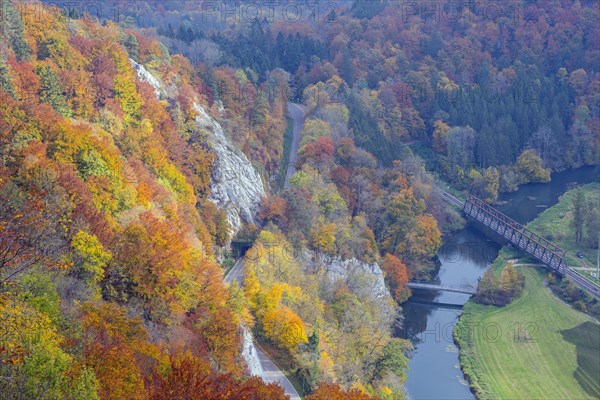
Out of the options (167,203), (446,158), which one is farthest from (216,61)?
(167,203)

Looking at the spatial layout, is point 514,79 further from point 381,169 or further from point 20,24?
point 20,24

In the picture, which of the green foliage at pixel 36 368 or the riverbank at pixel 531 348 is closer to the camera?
the green foliage at pixel 36 368

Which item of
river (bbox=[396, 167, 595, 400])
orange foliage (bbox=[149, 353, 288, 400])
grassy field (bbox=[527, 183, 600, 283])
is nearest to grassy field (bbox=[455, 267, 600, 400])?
river (bbox=[396, 167, 595, 400])

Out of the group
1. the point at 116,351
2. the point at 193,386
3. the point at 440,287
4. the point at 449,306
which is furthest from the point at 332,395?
the point at 440,287

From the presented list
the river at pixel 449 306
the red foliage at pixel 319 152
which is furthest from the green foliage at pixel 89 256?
the red foliage at pixel 319 152

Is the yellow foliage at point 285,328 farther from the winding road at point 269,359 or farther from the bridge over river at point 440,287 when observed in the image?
the bridge over river at point 440,287

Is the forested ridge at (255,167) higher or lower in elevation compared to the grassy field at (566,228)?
higher

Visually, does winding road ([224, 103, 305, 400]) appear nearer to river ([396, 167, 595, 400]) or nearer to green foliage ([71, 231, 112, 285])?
green foliage ([71, 231, 112, 285])
